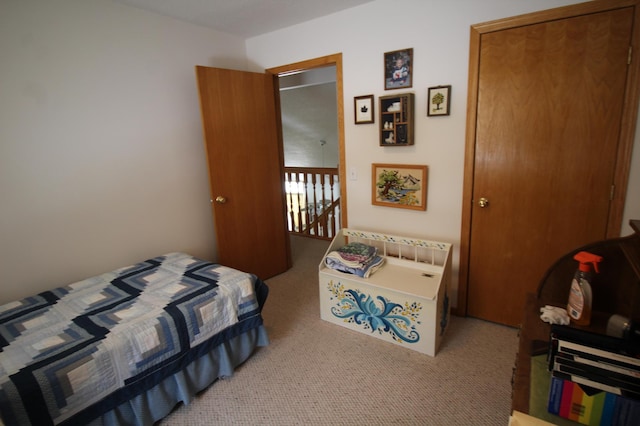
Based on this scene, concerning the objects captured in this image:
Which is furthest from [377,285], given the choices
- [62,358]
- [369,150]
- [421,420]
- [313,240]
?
[313,240]

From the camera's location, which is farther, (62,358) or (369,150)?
(369,150)

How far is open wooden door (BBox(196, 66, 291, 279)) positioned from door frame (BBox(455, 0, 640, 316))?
5.76 feet

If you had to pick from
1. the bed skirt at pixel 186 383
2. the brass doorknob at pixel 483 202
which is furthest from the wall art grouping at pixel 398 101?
the bed skirt at pixel 186 383

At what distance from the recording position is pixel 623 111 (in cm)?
178

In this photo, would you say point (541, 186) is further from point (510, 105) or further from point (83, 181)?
point (83, 181)

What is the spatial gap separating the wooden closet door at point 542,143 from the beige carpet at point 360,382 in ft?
1.72

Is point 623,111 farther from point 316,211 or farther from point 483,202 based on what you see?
point 316,211

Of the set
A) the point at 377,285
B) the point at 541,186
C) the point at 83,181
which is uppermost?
the point at 83,181

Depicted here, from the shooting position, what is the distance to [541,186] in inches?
81.3

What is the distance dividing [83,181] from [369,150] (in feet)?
6.76

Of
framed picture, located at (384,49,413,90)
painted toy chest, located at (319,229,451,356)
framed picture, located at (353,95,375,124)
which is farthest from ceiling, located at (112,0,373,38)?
painted toy chest, located at (319,229,451,356)

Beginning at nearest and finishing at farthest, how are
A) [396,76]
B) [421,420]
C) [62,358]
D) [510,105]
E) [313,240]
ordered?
1. [62,358]
2. [421,420]
3. [510,105]
4. [396,76]
5. [313,240]

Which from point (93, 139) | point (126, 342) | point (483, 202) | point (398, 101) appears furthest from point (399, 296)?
point (93, 139)

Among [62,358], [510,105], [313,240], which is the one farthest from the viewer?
[313,240]
